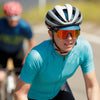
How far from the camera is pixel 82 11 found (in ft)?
62.8

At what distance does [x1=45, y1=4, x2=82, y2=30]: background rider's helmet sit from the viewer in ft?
9.29

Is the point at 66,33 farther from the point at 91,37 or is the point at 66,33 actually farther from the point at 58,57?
the point at 91,37

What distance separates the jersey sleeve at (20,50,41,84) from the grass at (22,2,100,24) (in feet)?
45.6

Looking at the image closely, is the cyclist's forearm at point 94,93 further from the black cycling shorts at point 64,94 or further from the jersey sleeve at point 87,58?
the black cycling shorts at point 64,94

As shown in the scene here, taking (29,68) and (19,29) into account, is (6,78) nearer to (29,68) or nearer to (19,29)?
(19,29)

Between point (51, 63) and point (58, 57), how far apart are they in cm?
11

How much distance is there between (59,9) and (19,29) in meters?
2.80

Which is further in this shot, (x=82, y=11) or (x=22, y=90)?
(x=82, y=11)

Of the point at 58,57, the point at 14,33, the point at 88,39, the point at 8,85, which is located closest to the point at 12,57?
the point at 14,33

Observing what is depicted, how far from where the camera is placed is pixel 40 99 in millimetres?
3350

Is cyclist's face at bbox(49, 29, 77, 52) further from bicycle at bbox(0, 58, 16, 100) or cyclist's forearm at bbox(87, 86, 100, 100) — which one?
bicycle at bbox(0, 58, 16, 100)

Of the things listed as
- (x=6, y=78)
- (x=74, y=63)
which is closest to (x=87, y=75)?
(x=74, y=63)

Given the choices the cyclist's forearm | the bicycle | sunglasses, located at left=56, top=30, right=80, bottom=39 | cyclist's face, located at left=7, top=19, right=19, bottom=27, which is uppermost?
sunglasses, located at left=56, top=30, right=80, bottom=39

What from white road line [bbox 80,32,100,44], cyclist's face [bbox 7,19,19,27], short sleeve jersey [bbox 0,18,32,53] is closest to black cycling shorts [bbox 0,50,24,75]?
short sleeve jersey [bbox 0,18,32,53]
